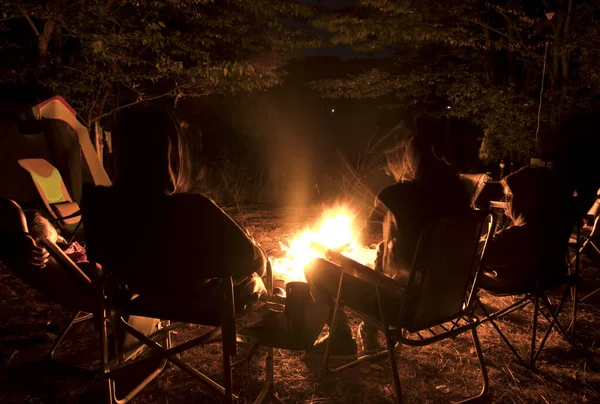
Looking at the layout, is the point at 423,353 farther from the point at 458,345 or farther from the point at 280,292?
the point at 280,292

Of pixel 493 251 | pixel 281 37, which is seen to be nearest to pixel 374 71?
pixel 281 37

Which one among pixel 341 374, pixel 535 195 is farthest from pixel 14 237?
pixel 535 195

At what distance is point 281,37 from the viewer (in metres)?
9.13

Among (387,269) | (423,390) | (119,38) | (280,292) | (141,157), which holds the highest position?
(119,38)

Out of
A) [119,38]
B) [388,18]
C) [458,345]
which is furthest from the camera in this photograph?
[388,18]

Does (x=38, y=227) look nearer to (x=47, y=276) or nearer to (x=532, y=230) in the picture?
(x=47, y=276)

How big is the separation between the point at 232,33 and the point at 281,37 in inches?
41.5

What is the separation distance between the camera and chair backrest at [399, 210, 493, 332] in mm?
2068

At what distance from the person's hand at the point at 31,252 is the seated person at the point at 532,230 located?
101 inches

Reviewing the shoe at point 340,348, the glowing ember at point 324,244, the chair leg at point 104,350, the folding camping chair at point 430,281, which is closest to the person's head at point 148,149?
the chair leg at point 104,350

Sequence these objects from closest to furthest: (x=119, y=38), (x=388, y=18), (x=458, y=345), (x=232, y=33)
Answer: (x=458, y=345) < (x=119, y=38) < (x=388, y=18) < (x=232, y=33)

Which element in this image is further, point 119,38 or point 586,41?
point 586,41

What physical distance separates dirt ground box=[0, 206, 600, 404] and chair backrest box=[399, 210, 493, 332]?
0.63 meters

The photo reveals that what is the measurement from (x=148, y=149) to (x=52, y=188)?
11.8 feet
